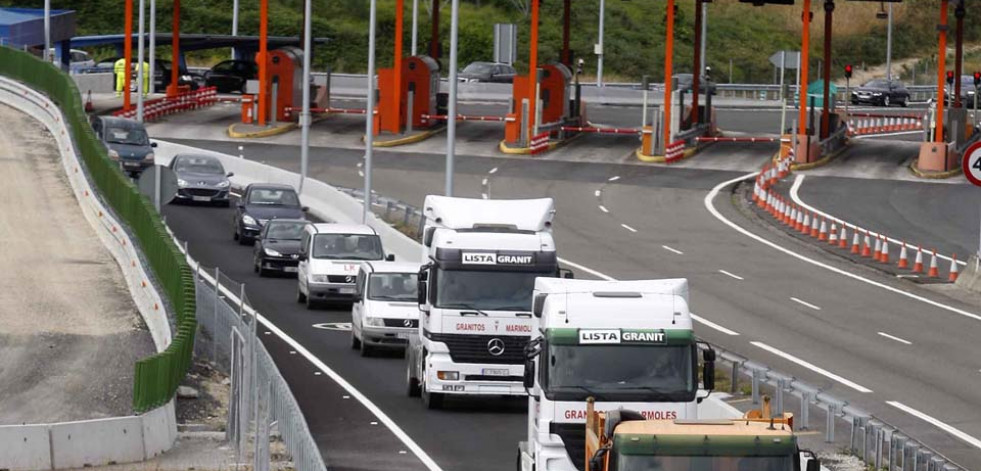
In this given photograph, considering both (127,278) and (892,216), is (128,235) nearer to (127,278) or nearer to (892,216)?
(127,278)

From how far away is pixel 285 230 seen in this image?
4181 cm

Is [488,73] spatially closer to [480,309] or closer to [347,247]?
[347,247]

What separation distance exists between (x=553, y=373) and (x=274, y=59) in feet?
178

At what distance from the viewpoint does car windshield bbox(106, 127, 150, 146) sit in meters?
54.0

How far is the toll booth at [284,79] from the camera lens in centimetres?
7125

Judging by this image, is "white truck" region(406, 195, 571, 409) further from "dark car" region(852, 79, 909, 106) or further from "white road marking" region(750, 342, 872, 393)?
"dark car" region(852, 79, 909, 106)

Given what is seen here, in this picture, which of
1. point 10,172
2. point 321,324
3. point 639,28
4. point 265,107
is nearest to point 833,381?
point 321,324

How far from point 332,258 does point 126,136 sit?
18.4 m

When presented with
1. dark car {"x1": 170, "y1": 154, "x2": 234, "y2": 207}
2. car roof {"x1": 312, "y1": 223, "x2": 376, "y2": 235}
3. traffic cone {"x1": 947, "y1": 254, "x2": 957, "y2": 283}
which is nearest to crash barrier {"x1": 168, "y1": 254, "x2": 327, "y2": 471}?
car roof {"x1": 312, "y1": 223, "x2": 376, "y2": 235}

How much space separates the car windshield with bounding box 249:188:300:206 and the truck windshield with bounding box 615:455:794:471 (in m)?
33.0

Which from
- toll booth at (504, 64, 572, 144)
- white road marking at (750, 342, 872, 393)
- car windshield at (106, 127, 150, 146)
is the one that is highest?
toll booth at (504, 64, 572, 144)

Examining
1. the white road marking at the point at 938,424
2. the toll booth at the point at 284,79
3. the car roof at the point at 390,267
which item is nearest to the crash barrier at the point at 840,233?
the car roof at the point at 390,267

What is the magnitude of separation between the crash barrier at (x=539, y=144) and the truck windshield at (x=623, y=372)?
1800 inches

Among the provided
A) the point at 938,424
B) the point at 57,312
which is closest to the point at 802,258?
the point at 57,312
